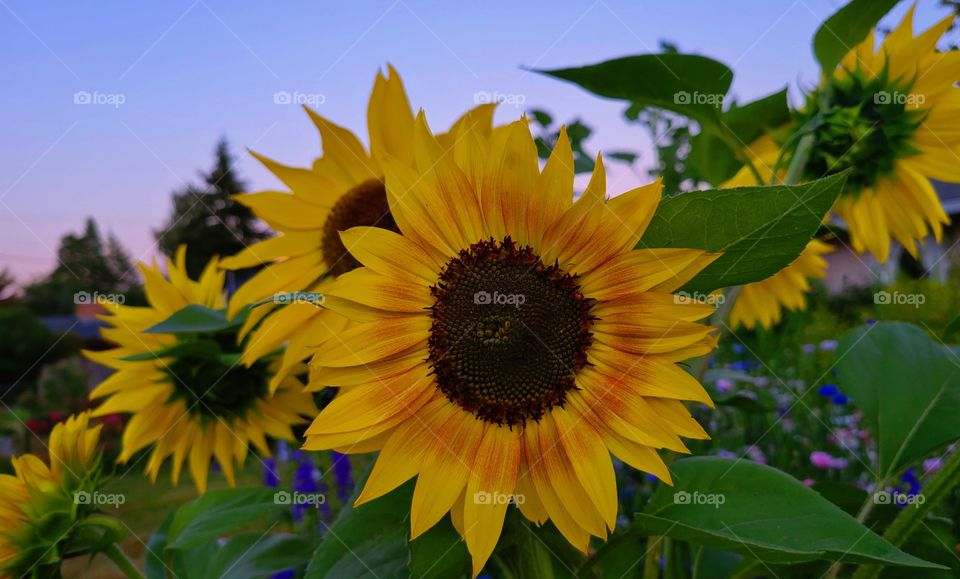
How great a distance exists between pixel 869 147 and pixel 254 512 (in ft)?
2.52

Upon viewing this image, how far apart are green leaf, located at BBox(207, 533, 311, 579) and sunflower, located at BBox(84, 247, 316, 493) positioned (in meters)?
0.12

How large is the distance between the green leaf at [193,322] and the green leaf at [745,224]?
Result: 41cm

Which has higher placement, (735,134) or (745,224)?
(735,134)

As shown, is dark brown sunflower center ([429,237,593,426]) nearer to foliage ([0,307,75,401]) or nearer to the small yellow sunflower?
the small yellow sunflower

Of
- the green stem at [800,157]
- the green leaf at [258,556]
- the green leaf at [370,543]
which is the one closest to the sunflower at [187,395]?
the green leaf at [258,556]

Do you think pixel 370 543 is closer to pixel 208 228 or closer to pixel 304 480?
pixel 304 480

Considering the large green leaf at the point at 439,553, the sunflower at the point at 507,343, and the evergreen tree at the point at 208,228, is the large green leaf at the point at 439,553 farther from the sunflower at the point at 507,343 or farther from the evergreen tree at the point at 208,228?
the evergreen tree at the point at 208,228

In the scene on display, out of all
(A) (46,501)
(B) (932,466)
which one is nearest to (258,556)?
(A) (46,501)

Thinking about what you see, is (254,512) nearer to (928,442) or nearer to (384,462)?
(384,462)

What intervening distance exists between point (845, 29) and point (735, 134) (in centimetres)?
14

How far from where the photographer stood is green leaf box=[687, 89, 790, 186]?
0.73 metres

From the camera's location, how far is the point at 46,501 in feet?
2.28

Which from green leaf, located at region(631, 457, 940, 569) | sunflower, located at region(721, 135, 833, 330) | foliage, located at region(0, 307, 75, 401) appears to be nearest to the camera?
green leaf, located at region(631, 457, 940, 569)

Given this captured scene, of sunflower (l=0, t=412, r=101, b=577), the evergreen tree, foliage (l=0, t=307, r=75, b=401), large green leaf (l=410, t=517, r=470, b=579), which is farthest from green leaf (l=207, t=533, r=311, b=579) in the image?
the evergreen tree
